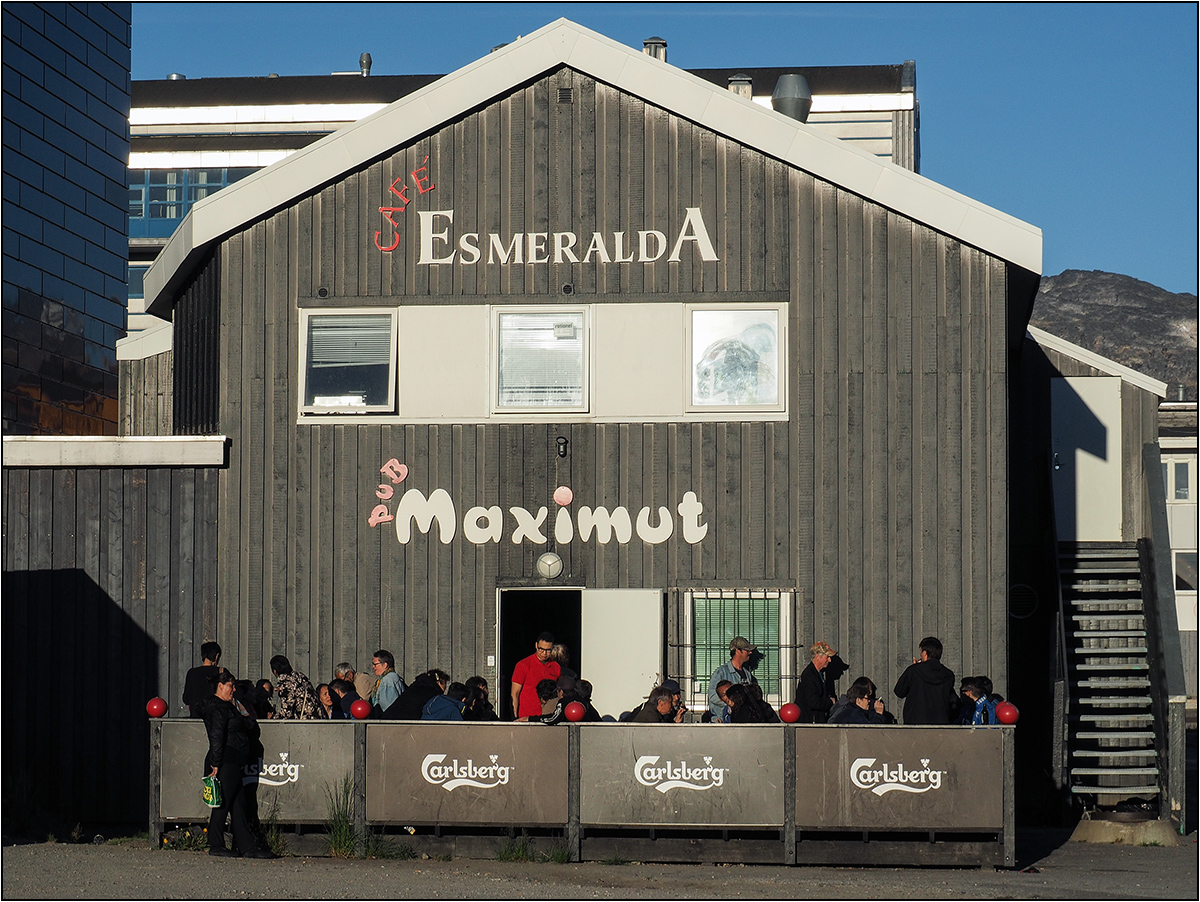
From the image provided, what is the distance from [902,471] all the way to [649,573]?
281 centimetres

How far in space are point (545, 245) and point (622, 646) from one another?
14.1 ft

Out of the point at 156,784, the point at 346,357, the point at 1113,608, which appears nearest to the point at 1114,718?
the point at 1113,608

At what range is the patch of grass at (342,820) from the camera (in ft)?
42.8

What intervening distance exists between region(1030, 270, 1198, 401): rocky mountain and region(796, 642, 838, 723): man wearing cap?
119392mm

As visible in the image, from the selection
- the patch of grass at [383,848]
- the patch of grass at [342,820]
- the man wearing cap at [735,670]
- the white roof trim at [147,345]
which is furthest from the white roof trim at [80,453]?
the man wearing cap at [735,670]

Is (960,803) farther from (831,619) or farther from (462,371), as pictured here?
(462,371)

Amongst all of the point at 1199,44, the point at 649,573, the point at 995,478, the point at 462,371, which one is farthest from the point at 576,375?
the point at 1199,44

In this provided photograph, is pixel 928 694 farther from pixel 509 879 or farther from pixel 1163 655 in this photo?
pixel 509 879

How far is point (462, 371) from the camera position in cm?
1612

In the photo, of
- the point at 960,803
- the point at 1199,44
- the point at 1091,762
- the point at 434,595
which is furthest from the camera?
Result: the point at 1091,762

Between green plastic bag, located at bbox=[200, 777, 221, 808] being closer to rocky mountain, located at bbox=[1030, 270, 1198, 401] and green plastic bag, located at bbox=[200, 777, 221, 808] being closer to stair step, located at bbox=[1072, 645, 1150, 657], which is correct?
stair step, located at bbox=[1072, 645, 1150, 657]

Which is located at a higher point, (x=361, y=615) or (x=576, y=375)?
(x=576, y=375)

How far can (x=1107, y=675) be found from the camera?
59.4 ft

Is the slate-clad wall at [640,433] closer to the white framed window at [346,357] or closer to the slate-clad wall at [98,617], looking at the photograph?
the white framed window at [346,357]
